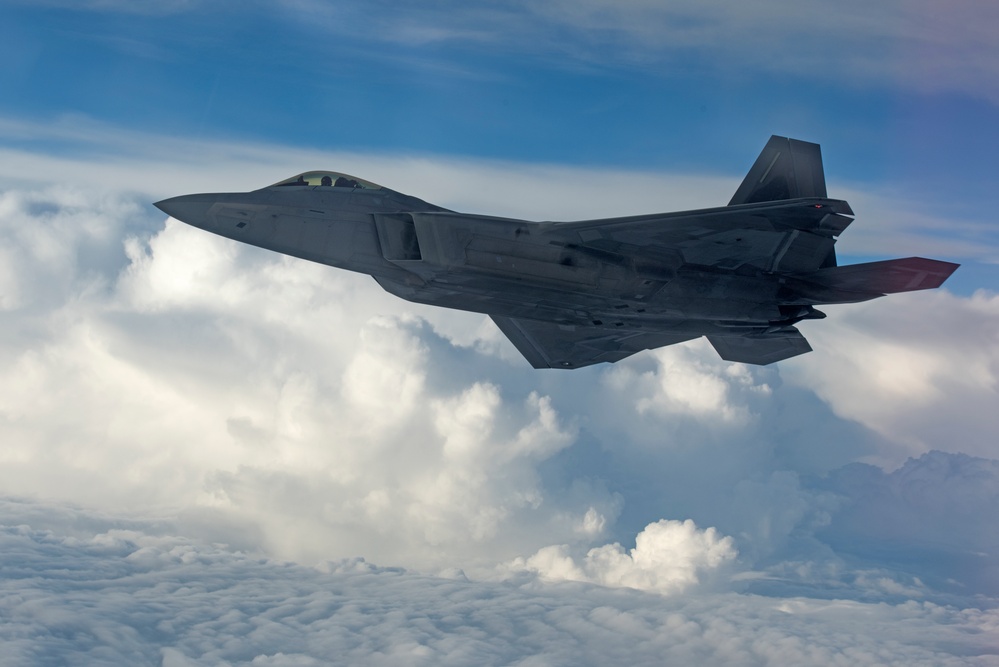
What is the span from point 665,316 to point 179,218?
14.7 m

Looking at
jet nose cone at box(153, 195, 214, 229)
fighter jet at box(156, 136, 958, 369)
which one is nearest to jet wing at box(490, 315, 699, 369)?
fighter jet at box(156, 136, 958, 369)

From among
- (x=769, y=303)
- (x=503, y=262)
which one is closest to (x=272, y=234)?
(x=503, y=262)

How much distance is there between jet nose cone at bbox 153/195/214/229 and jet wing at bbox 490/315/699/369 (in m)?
11.6

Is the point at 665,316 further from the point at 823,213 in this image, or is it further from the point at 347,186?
the point at 347,186

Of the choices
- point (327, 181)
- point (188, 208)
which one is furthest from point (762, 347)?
point (188, 208)

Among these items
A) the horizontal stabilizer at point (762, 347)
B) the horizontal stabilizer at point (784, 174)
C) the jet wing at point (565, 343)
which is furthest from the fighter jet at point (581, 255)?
the jet wing at point (565, 343)

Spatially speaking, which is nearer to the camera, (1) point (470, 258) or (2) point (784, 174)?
(1) point (470, 258)

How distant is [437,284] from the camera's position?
69.2ft

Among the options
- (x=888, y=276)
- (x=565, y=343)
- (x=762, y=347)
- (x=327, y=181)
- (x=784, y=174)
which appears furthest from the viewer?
(x=565, y=343)

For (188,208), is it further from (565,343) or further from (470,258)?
(565,343)

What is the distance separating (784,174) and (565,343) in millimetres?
9979

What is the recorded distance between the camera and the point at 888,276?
866 inches

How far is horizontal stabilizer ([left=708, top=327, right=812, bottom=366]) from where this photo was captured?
25080 mm

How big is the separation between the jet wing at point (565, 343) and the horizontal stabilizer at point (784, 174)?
244 inches
